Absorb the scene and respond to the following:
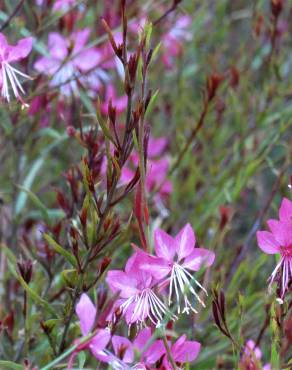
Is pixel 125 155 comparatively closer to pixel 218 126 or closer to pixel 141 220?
pixel 141 220

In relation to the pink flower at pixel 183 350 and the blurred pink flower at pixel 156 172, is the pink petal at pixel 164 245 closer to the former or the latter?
the pink flower at pixel 183 350

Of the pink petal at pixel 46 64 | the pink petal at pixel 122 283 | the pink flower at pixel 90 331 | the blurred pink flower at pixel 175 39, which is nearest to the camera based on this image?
the pink flower at pixel 90 331

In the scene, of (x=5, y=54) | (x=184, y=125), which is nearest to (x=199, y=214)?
(x=184, y=125)

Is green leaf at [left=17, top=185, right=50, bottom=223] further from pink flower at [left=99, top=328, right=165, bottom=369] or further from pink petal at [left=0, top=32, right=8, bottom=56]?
pink flower at [left=99, top=328, right=165, bottom=369]

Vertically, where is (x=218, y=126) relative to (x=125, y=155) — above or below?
below

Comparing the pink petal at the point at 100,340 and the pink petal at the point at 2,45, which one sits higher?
the pink petal at the point at 2,45

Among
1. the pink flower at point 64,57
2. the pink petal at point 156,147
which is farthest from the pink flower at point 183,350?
the pink petal at point 156,147

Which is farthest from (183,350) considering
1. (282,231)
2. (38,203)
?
(38,203)
